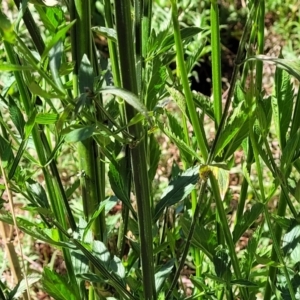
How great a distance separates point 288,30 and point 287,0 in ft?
0.50

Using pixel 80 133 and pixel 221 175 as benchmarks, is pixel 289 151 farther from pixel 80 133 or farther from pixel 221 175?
pixel 80 133

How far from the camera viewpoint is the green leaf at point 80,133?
468 millimetres

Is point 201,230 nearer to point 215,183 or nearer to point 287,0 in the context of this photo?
point 215,183

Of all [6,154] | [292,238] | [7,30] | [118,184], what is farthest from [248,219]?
[7,30]

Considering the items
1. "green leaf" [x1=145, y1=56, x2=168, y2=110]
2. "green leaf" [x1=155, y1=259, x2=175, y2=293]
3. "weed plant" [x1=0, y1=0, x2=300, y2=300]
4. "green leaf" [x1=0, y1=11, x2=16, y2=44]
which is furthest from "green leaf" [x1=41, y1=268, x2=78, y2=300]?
"green leaf" [x1=0, y1=11, x2=16, y2=44]

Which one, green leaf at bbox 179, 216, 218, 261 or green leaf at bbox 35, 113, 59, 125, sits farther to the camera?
green leaf at bbox 179, 216, 218, 261

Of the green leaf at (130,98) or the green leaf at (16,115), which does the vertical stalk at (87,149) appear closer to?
the green leaf at (16,115)

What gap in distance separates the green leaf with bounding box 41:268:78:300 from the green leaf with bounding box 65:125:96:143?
274mm

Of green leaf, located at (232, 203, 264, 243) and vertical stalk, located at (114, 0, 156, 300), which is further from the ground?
vertical stalk, located at (114, 0, 156, 300)

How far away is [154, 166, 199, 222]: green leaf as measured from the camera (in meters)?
0.63

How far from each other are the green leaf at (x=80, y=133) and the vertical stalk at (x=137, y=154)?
0.05 metres

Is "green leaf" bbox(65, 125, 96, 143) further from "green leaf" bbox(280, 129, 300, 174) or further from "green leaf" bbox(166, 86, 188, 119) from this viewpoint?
"green leaf" bbox(280, 129, 300, 174)

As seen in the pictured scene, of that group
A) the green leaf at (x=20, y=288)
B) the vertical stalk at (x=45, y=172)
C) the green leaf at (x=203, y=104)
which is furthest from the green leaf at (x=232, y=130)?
the green leaf at (x=20, y=288)

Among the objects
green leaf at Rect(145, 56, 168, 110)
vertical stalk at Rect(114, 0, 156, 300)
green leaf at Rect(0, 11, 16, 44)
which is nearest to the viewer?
green leaf at Rect(0, 11, 16, 44)
